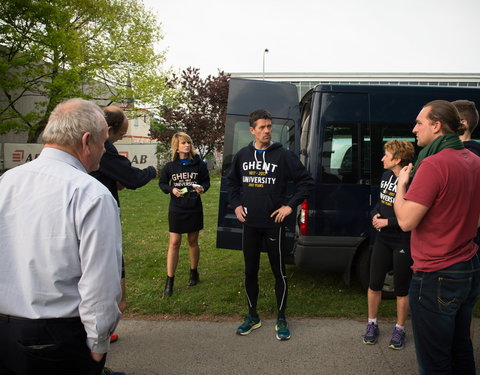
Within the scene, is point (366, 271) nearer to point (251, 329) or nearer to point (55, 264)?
point (251, 329)

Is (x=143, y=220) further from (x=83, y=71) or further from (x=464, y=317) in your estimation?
(x=83, y=71)

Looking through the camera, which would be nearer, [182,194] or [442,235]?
[442,235]

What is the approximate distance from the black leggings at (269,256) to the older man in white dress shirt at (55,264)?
212 cm

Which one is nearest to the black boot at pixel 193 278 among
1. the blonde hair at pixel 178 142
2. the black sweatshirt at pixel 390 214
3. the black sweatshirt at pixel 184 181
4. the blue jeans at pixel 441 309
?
the black sweatshirt at pixel 184 181

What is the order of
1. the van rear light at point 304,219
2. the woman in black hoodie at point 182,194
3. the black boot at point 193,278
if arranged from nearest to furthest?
1. the van rear light at point 304,219
2. the woman in black hoodie at point 182,194
3. the black boot at point 193,278

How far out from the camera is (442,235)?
1.99 metres

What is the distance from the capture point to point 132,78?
2150 cm

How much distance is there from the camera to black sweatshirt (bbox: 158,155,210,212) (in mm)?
4605

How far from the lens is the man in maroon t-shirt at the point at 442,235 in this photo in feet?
6.34

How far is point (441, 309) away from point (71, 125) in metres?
2.09

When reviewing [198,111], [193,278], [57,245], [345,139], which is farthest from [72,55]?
[57,245]

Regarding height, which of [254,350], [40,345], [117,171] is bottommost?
[254,350]

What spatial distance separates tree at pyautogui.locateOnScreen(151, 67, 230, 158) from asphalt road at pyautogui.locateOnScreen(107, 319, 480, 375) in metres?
24.4

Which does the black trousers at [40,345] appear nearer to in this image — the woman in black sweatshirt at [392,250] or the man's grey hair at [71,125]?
the man's grey hair at [71,125]
